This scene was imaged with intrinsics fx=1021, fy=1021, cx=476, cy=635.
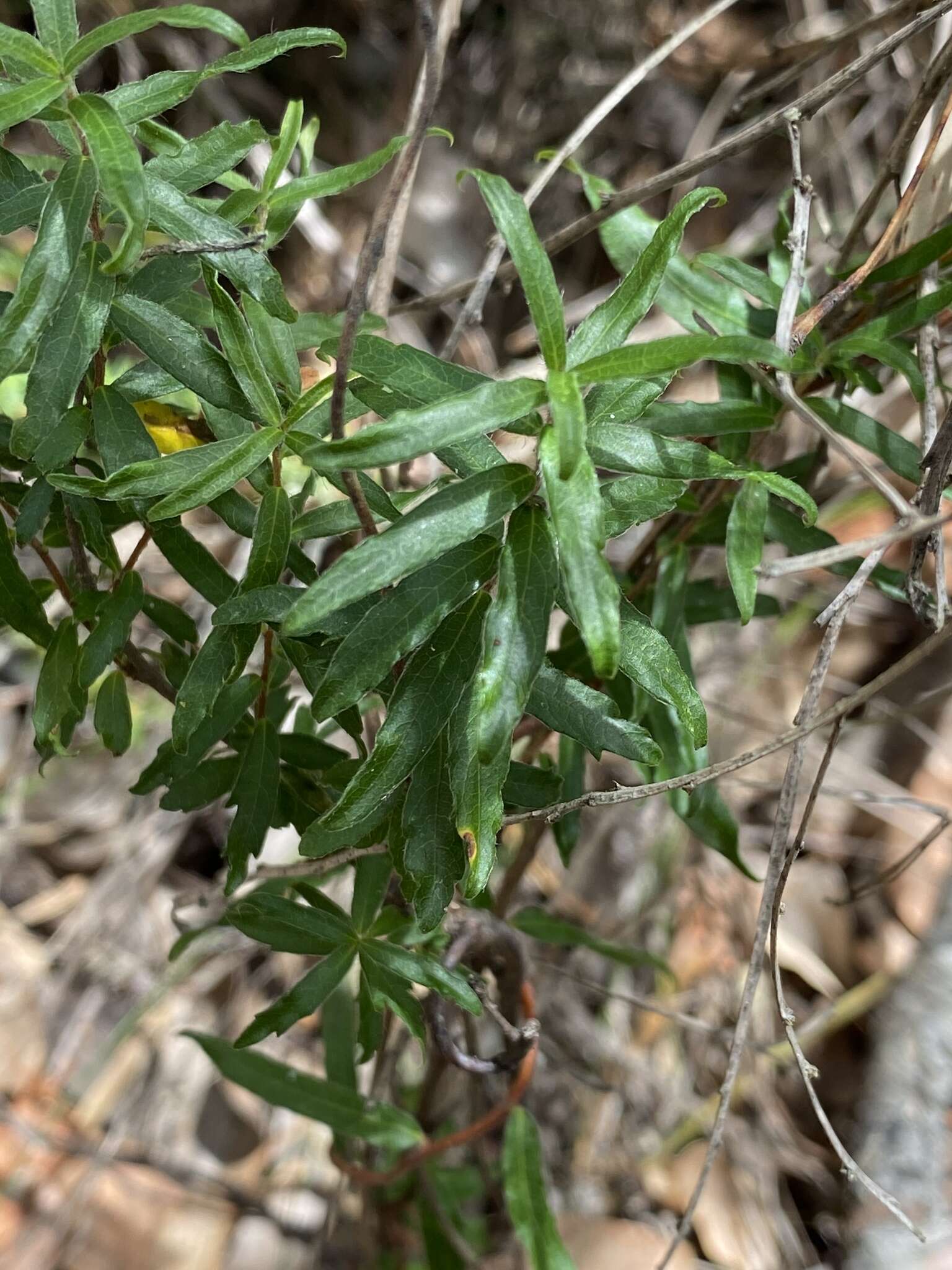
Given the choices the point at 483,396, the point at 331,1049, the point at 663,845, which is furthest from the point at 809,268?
the point at 663,845

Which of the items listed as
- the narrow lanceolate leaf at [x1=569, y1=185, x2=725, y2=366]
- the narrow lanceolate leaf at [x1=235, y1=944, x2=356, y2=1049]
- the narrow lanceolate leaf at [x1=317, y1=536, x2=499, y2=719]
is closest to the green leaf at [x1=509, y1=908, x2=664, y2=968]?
the narrow lanceolate leaf at [x1=235, y1=944, x2=356, y2=1049]

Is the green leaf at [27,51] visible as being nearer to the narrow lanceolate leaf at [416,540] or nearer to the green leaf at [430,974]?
the narrow lanceolate leaf at [416,540]

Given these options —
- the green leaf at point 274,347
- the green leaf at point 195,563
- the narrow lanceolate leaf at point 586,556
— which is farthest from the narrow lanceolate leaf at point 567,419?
the green leaf at point 195,563

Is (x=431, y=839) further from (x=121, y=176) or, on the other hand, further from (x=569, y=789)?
(x=121, y=176)

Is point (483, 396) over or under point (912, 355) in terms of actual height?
over

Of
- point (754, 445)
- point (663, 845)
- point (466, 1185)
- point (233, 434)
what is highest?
point (233, 434)

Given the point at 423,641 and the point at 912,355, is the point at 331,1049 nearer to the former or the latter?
the point at 423,641
